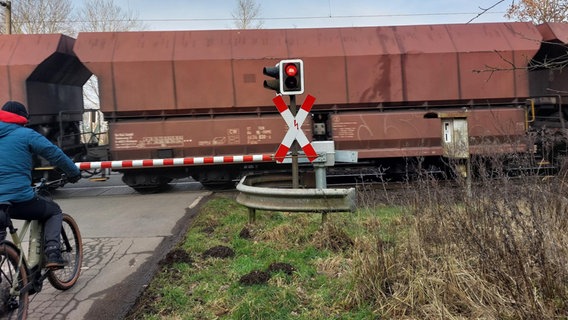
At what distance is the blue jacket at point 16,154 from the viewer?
12.8 ft

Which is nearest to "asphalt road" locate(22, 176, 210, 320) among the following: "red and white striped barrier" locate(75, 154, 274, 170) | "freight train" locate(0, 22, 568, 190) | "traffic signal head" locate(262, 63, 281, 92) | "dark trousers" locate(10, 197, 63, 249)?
"dark trousers" locate(10, 197, 63, 249)

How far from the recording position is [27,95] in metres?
11.0

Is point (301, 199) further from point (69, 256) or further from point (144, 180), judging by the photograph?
point (144, 180)

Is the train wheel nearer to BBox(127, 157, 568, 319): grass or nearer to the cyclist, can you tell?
BBox(127, 157, 568, 319): grass

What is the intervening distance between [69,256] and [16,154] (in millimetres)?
1478

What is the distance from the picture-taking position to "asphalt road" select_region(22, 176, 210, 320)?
4.36 metres

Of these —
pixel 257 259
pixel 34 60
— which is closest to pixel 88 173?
pixel 34 60

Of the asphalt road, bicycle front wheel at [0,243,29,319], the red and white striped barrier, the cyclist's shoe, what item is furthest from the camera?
the red and white striped barrier

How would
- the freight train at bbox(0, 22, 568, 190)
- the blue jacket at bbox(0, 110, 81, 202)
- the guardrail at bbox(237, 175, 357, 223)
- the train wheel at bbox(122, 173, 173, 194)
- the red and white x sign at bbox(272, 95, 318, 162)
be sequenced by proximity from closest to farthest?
the blue jacket at bbox(0, 110, 81, 202) → the guardrail at bbox(237, 175, 357, 223) → the red and white x sign at bbox(272, 95, 318, 162) → the freight train at bbox(0, 22, 568, 190) → the train wheel at bbox(122, 173, 173, 194)

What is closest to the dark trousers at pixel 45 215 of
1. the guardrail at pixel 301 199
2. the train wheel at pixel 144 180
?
the guardrail at pixel 301 199

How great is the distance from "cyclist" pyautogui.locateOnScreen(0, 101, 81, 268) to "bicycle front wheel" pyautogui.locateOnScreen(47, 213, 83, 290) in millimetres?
326

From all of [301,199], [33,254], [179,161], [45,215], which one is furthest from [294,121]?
[179,161]

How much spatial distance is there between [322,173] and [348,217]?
1.10 metres

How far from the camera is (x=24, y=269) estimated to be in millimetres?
3885
